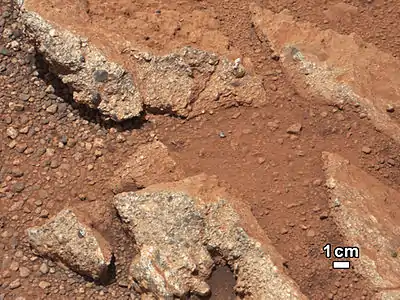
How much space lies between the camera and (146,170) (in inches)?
191

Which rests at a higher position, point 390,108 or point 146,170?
point 146,170

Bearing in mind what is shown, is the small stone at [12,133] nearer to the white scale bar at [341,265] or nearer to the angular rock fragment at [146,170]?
the angular rock fragment at [146,170]

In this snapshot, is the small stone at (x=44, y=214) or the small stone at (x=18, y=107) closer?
the small stone at (x=44, y=214)

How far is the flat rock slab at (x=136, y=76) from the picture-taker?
492cm

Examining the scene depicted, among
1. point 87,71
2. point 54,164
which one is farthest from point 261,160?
point 54,164

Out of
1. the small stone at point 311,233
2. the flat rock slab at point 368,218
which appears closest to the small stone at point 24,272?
the small stone at point 311,233

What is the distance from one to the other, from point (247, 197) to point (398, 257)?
1.28 meters

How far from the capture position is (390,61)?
18.1 ft

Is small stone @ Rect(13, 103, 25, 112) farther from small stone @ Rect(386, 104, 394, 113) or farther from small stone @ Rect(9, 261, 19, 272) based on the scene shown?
small stone @ Rect(386, 104, 394, 113)

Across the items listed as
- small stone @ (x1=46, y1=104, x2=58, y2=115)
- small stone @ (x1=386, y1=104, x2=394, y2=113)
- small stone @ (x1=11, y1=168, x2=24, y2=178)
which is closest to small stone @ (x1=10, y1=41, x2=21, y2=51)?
small stone @ (x1=46, y1=104, x2=58, y2=115)

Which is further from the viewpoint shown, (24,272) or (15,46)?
(15,46)

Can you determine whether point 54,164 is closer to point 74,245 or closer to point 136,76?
point 74,245

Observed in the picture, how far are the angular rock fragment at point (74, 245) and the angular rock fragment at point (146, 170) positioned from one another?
1.63 ft

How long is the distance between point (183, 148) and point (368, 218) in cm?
169
